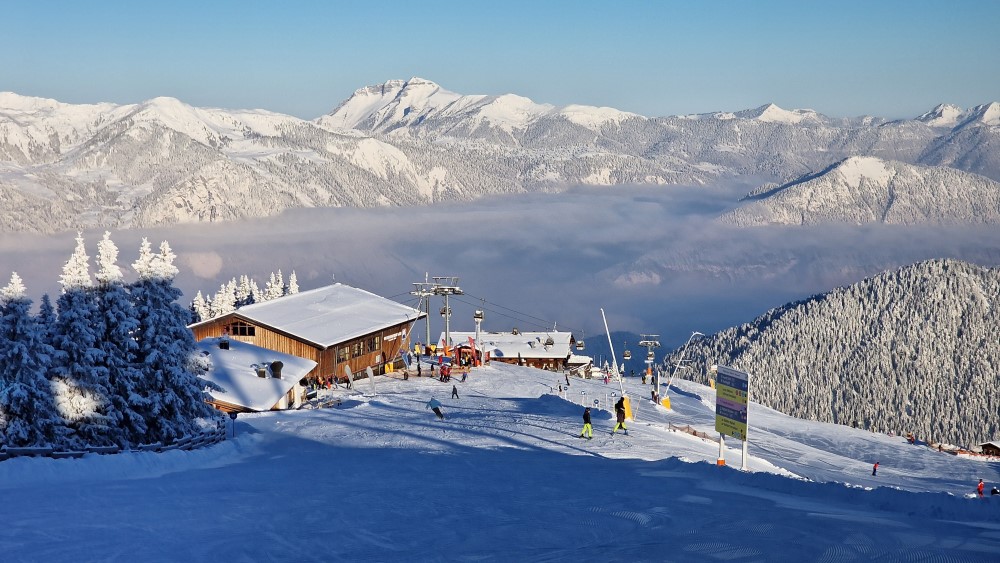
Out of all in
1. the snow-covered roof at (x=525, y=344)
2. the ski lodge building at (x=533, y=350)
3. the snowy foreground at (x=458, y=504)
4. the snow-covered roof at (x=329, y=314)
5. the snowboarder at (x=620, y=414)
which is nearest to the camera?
the snowy foreground at (x=458, y=504)

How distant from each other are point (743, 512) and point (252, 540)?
990 centimetres

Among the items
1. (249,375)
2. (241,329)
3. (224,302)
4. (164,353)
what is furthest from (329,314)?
(224,302)

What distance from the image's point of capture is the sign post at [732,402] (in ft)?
88.8

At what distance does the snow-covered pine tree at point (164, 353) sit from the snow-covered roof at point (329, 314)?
22.8m

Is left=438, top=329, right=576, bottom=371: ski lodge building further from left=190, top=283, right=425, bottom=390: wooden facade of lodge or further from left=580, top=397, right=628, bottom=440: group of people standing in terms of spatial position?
left=580, top=397, right=628, bottom=440: group of people standing

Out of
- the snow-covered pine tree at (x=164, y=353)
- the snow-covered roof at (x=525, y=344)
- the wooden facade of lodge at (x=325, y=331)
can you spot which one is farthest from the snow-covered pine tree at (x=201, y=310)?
the snow-covered pine tree at (x=164, y=353)

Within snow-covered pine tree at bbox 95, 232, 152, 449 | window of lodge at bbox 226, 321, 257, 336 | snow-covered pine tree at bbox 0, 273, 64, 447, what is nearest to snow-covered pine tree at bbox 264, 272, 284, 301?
window of lodge at bbox 226, 321, 257, 336

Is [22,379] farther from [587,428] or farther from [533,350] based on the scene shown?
[533,350]

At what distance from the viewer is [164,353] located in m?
30.1

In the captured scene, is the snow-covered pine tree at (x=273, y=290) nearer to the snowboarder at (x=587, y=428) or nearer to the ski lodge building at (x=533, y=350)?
the ski lodge building at (x=533, y=350)

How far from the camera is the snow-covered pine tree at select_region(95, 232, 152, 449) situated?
2912 centimetres

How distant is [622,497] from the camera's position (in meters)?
21.6

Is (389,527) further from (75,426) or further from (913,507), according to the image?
(75,426)

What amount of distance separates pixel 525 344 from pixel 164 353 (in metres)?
61.0
